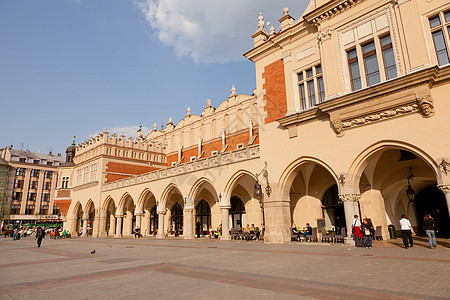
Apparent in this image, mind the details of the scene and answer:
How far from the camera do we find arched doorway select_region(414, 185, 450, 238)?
689 inches

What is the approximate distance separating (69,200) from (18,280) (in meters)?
36.7

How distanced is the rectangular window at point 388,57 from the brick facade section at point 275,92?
5.56 m

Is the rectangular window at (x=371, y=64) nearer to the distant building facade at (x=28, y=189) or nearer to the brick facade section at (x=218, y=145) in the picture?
the brick facade section at (x=218, y=145)

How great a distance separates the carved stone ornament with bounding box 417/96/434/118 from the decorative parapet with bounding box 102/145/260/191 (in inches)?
361

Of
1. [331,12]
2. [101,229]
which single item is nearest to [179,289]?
[331,12]

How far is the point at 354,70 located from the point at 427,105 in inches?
162

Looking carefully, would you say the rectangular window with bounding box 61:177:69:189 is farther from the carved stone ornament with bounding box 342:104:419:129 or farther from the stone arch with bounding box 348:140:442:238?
the carved stone ornament with bounding box 342:104:419:129

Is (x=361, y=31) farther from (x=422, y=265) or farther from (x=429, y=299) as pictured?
(x=429, y=299)

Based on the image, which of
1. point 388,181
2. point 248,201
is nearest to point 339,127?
point 388,181

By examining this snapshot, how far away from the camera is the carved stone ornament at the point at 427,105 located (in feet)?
36.5

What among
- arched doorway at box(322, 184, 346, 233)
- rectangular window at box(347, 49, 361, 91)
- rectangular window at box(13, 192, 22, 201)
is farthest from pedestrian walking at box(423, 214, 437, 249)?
rectangular window at box(13, 192, 22, 201)

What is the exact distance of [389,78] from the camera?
506 inches

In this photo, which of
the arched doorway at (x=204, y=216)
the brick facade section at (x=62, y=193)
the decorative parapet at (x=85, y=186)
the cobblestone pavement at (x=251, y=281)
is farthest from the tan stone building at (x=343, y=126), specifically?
the brick facade section at (x=62, y=193)

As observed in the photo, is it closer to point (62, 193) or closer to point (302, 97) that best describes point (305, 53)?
point (302, 97)
